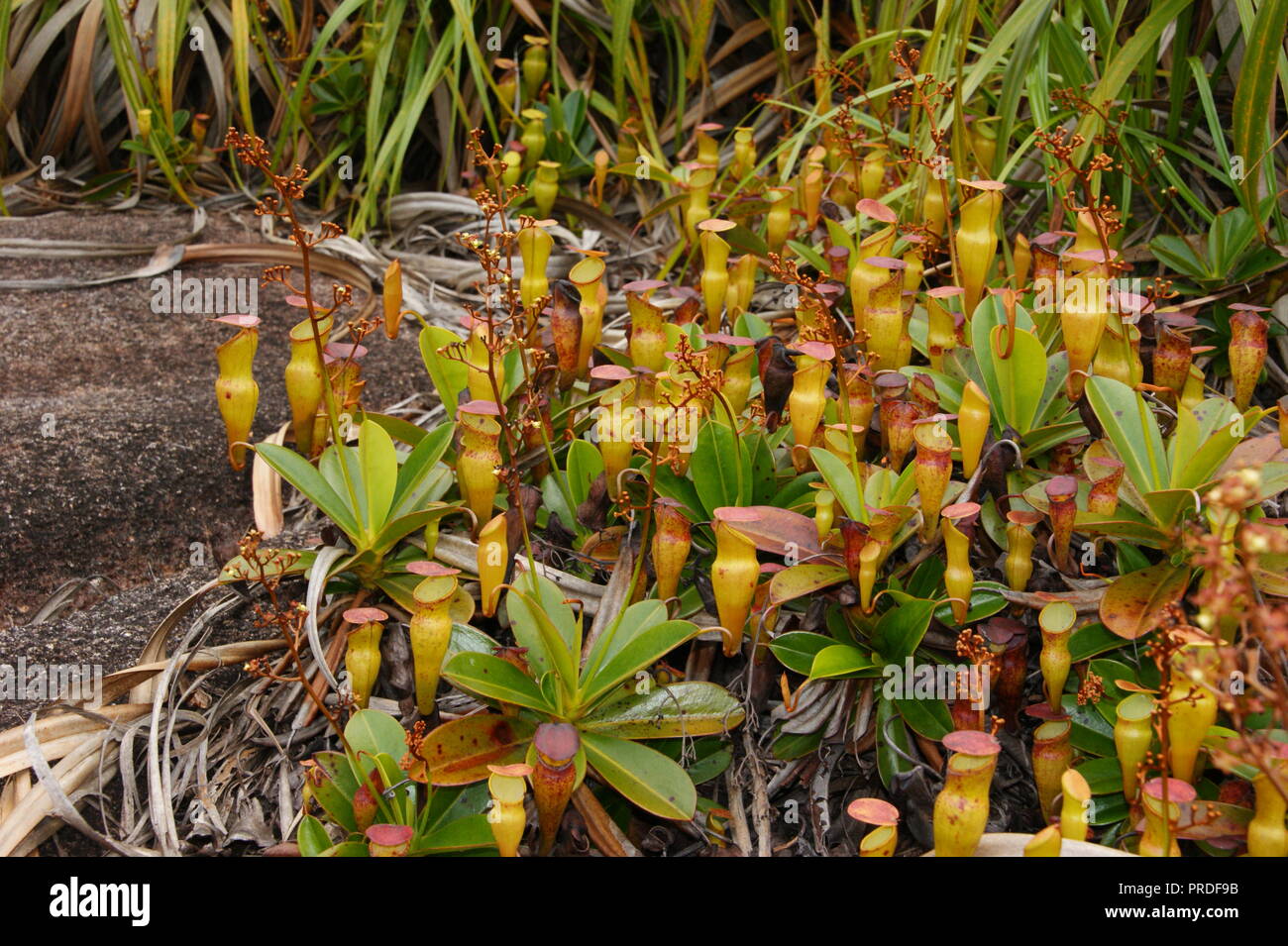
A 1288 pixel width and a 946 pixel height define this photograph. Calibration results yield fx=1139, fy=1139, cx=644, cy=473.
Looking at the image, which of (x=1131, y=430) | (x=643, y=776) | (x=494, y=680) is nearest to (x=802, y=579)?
(x=643, y=776)

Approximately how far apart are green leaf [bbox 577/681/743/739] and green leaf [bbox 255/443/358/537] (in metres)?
0.61

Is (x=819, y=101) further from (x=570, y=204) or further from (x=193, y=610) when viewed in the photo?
(x=193, y=610)

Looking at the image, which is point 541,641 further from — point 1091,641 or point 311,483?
point 1091,641

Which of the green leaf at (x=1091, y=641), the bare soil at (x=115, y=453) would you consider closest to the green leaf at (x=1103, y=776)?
the green leaf at (x=1091, y=641)

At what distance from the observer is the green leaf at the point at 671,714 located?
6.08 ft

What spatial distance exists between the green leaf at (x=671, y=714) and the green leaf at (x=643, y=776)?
3 centimetres

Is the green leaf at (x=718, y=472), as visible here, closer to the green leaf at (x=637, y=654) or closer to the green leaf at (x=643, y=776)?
the green leaf at (x=637, y=654)

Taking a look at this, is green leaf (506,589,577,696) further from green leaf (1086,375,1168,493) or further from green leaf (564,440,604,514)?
green leaf (1086,375,1168,493)

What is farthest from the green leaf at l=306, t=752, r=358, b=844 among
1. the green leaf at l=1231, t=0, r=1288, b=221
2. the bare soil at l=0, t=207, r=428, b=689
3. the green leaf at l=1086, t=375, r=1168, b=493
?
the green leaf at l=1231, t=0, r=1288, b=221

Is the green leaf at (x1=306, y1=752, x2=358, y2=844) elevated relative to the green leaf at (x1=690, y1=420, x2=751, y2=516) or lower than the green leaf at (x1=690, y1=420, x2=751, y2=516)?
lower

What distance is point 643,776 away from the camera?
176 centimetres

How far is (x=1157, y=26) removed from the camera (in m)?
2.60

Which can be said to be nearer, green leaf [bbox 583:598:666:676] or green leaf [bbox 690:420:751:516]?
green leaf [bbox 583:598:666:676]

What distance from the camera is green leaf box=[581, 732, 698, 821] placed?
1723mm
